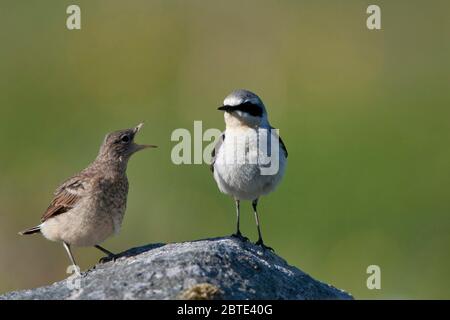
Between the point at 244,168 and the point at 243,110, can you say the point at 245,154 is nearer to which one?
the point at 244,168

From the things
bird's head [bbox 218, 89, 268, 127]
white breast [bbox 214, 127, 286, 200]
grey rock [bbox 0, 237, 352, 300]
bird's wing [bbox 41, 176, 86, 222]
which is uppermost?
bird's head [bbox 218, 89, 268, 127]

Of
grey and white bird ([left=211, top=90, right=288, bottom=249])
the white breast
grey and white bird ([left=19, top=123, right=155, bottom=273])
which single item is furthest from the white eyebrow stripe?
grey and white bird ([left=19, top=123, right=155, bottom=273])

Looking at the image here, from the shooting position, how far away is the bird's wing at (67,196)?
12.6m

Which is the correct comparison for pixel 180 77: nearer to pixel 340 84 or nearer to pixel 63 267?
pixel 340 84

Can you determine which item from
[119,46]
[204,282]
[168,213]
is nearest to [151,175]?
[168,213]

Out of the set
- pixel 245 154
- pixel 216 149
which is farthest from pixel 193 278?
pixel 216 149

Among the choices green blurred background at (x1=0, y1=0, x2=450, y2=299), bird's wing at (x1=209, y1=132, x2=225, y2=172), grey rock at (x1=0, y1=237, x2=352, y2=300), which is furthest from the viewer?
green blurred background at (x1=0, y1=0, x2=450, y2=299)

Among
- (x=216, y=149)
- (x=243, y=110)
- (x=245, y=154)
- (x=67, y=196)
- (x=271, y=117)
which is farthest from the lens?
(x=271, y=117)

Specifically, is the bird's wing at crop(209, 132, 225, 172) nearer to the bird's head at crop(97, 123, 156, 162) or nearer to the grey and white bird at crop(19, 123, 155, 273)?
the bird's head at crop(97, 123, 156, 162)

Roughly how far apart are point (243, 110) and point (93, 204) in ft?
7.01

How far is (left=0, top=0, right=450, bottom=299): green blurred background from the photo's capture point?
2056 centimetres

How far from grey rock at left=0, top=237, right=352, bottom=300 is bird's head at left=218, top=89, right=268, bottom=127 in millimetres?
1975

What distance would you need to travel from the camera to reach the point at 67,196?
1266 centimetres

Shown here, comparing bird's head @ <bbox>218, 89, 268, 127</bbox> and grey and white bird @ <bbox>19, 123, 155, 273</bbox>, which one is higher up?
bird's head @ <bbox>218, 89, 268, 127</bbox>
